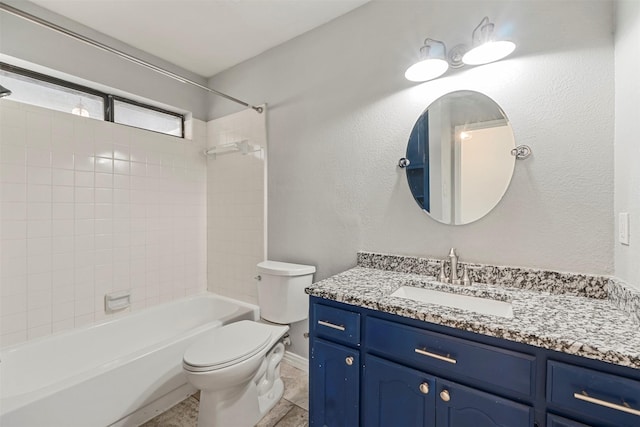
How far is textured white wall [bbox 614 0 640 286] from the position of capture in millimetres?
961

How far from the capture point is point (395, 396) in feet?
3.49

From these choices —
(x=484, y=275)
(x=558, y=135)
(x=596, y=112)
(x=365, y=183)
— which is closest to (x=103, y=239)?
(x=365, y=183)

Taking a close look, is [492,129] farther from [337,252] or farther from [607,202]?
[337,252]

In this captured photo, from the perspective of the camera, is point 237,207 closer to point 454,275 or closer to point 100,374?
point 100,374

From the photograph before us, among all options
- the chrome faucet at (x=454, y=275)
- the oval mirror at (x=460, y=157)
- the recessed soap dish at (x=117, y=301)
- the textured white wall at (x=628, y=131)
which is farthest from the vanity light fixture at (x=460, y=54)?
the recessed soap dish at (x=117, y=301)

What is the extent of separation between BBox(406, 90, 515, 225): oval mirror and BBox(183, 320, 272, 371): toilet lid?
3.93ft

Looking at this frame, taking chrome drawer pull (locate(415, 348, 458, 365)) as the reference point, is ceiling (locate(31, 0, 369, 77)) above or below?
above

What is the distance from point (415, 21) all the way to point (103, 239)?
8.37 feet

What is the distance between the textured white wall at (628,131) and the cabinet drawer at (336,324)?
0.99 m

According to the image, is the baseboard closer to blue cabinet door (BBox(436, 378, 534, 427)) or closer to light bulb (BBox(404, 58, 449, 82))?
blue cabinet door (BBox(436, 378, 534, 427))

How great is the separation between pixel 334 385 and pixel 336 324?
0.27m

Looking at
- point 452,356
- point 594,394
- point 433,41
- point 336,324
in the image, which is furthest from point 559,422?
point 433,41

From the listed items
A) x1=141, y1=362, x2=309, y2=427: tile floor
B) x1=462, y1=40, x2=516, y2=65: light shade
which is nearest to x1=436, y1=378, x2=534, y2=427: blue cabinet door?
x1=141, y1=362, x2=309, y2=427: tile floor

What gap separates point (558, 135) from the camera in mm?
1211
